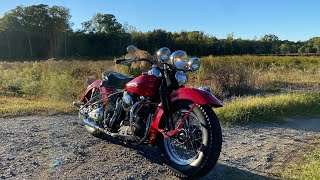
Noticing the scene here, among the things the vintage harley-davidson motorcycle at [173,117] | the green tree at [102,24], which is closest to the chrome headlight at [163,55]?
the vintage harley-davidson motorcycle at [173,117]

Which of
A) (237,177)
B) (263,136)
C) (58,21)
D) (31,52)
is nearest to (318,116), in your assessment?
(263,136)

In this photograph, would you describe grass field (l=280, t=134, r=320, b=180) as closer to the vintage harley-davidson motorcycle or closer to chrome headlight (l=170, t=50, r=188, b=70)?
the vintage harley-davidson motorcycle

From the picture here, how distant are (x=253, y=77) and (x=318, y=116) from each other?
4.98 metres

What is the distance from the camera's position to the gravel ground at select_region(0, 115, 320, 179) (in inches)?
165

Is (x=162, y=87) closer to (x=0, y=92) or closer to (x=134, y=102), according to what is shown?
(x=134, y=102)

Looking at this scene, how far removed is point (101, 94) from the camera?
5.57 m

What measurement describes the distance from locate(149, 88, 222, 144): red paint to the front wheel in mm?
79

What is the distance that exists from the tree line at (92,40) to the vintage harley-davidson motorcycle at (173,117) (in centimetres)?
2717

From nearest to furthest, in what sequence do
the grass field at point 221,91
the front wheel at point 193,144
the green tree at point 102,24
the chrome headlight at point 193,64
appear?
1. the front wheel at point 193,144
2. the chrome headlight at point 193,64
3. the grass field at point 221,91
4. the green tree at point 102,24

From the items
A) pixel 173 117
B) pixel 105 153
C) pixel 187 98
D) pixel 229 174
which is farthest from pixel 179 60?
pixel 105 153

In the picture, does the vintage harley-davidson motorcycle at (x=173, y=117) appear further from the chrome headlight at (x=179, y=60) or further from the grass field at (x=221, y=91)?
the grass field at (x=221, y=91)

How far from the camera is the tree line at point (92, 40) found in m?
36.2

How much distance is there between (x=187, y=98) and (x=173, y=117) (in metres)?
0.34

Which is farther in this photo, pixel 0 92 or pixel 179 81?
pixel 0 92
